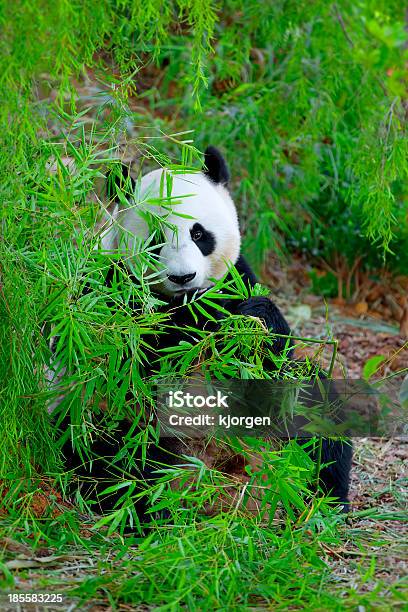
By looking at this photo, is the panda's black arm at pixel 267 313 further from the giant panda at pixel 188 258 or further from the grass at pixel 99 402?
the grass at pixel 99 402

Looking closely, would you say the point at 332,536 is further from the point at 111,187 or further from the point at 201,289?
the point at 111,187

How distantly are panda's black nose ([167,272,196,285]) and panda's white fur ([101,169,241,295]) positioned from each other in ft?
0.04

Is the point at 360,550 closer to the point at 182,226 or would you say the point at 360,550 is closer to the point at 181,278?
the point at 181,278

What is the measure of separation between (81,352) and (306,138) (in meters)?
2.93

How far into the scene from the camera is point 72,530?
254 centimetres

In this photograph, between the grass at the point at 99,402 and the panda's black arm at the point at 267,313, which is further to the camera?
the panda's black arm at the point at 267,313

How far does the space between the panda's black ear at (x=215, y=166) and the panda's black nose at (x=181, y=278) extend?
66 cm

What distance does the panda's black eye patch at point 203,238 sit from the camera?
3229mm

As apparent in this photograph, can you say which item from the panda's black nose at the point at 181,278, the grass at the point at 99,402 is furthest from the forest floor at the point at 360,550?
the panda's black nose at the point at 181,278

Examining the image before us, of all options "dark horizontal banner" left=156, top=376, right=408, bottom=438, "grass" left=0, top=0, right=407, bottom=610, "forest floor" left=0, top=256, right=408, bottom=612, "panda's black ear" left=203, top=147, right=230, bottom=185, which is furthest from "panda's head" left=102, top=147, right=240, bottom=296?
"forest floor" left=0, top=256, right=408, bottom=612

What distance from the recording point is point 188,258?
9.87ft

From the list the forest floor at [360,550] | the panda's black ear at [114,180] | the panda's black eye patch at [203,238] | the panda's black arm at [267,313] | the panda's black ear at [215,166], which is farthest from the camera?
the panda's black ear at [215,166]

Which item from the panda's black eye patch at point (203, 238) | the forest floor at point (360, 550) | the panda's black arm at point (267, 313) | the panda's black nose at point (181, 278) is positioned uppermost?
the panda's black eye patch at point (203, 238)

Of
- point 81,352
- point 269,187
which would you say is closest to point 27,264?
point 81,352
